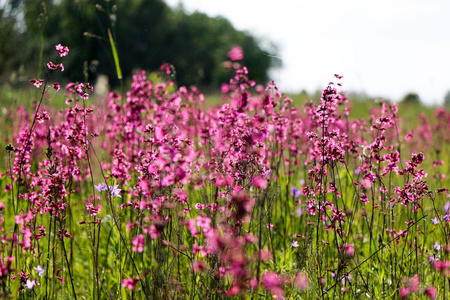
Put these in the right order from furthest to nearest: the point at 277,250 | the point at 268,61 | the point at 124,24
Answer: the point at 268,61
the point at 124,24
the point at 277,250

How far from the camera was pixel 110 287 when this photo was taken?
319cm

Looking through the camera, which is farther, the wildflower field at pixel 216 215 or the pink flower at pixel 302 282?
the wildflower field at pixel 216 215

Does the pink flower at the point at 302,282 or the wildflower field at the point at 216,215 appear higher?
the wildflower field at the point at 216,215

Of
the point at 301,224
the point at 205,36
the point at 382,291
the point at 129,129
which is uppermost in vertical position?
the point at 205,36

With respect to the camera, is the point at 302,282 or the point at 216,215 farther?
the point at 216,215

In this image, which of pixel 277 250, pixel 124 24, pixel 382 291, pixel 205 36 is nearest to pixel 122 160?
pixel 277 250

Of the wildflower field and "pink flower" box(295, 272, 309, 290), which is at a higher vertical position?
the wildflower field

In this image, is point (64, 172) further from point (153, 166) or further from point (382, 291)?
point (382, 291)

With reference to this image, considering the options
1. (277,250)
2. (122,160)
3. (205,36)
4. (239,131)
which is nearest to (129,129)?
(122,160)

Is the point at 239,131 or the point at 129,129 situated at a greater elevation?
the point at 129,129

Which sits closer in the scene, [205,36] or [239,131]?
[239,131]

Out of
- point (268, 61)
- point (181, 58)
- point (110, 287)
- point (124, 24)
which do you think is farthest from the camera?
point (268, 61)

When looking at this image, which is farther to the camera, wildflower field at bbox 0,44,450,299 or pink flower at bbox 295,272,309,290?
wildflower field at bbox 0,44,450,299

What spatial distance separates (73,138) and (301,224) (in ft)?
7.40
